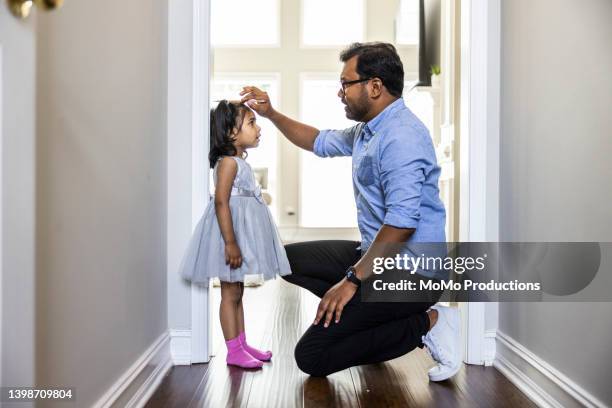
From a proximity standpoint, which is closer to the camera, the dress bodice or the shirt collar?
the shirt collar

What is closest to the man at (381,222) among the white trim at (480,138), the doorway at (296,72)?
the white trim at (480,138)

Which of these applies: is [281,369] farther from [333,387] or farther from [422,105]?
[422,105]

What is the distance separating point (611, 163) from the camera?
1.39m

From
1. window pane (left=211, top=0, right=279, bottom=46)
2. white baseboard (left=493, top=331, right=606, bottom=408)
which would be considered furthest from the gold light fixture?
window pane (left=211, top=0, right=279, bottom=46)

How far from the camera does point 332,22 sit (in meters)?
6.33

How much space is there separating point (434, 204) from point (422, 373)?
2.02 feet

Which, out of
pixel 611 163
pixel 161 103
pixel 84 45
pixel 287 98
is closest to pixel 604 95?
pixel 611 163

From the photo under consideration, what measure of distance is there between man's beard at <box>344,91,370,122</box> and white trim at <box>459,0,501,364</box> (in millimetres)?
463

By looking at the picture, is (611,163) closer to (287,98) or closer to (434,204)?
(434,204)

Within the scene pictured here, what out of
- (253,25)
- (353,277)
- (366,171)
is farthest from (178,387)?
(253,25)

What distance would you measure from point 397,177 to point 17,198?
3.65 ft

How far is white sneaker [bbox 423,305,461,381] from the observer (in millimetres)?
1975

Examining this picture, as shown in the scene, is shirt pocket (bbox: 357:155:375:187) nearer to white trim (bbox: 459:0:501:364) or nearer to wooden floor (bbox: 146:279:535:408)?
white trim (bbox: 459:0:501:364)

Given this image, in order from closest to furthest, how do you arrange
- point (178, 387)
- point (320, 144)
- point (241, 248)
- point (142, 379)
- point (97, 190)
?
point (97, 190) → point (142, 379) → point (178, 387) → point (241, 248) → point (320, 144)
